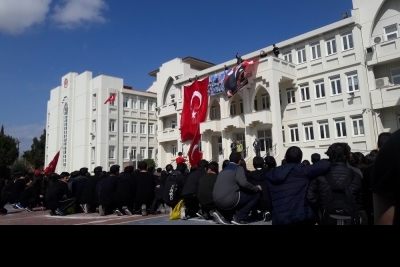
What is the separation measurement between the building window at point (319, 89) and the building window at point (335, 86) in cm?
67

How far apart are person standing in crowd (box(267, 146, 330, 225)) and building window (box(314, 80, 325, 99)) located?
2082 cm

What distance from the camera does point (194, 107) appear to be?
1089 inches

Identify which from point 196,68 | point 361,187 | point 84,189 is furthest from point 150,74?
point 361,187

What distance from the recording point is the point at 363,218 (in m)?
3.61

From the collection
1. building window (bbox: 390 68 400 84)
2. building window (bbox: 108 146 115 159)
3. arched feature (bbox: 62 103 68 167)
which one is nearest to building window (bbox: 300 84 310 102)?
building window (bbox: 390 68 400 84)

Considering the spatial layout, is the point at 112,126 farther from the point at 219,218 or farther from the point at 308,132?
the point at 219,218

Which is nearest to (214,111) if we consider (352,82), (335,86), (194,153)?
(335,86)

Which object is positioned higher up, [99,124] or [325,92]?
[99,124]

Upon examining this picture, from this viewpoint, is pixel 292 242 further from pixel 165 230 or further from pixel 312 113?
pixel 312 113

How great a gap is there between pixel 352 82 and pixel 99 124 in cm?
2936

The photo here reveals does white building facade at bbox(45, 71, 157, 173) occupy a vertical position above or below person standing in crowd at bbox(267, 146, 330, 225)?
above

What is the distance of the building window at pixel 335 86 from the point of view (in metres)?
22.1

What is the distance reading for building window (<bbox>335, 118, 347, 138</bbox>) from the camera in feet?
69.9

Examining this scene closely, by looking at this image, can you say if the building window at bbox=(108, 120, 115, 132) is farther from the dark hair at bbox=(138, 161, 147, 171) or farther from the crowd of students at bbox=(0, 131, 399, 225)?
the dark hair at bbox=(138, 161, 147, 171)
